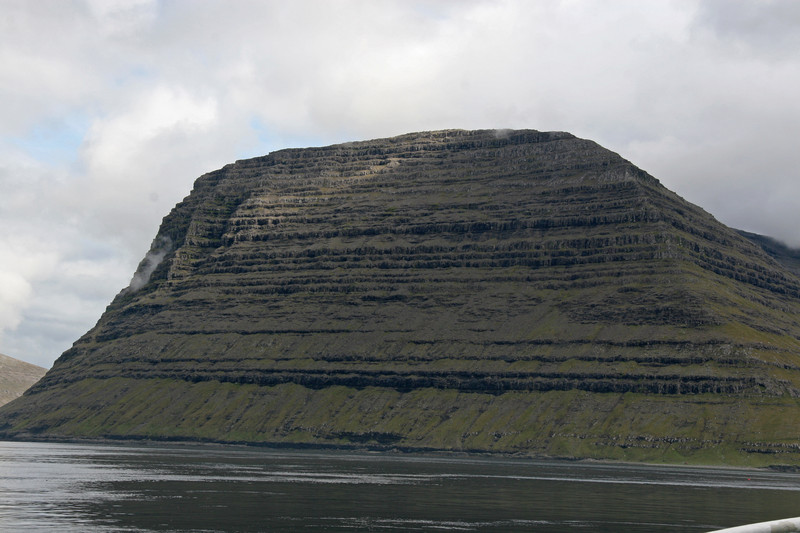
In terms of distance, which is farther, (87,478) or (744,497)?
(87,478)

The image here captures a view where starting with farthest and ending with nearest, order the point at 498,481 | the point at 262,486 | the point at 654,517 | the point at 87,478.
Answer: the point at 498,481 < the point at 87,478 < the point at 262,486 < the point at 654,517

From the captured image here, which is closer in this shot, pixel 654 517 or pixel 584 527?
pixel 584 527

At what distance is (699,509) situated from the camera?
5251 inches

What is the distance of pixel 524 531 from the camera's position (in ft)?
335

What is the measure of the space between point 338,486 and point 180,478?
94.7 ft

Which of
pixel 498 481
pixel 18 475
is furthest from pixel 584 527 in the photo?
pixel 18 475

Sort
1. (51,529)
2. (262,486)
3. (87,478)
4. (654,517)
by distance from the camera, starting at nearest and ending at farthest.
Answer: (51,529), (654,517), (262,486), (87,478)

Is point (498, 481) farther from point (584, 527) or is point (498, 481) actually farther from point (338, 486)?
point (584, 527)

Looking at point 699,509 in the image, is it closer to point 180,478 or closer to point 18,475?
point 180,478

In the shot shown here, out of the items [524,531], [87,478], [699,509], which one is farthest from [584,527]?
[87,478]

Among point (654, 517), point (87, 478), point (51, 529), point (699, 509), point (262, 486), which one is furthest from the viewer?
point (87, 478)

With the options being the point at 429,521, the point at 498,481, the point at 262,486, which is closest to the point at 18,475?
the point at 262,486

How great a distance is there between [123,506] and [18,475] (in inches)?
2531

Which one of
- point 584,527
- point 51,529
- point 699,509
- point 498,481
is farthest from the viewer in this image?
point 498,481
